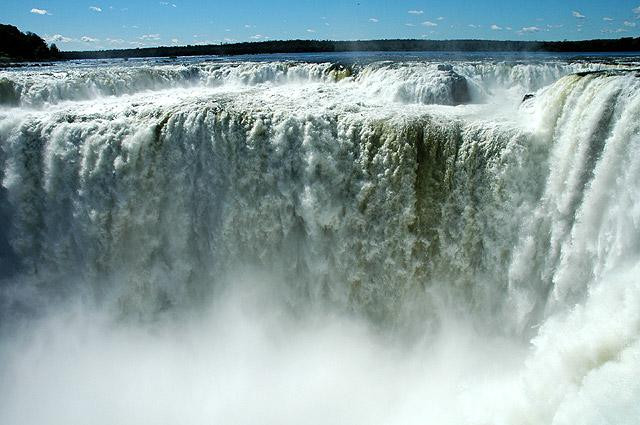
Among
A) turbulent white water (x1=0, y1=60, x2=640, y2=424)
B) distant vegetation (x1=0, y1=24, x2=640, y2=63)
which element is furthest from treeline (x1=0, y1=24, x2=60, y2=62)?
turbulent white water (x1=0, y1=60, x2=640, y2=424)

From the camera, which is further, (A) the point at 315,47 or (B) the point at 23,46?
(A) the point at 315,47

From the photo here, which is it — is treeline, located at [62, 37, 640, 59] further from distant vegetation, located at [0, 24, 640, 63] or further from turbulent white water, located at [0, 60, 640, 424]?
turbulent white water, located at [0, 60, 640, 424]

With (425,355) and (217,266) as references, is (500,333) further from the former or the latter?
(217,266)

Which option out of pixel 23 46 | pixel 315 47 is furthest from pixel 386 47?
pixel 23 46

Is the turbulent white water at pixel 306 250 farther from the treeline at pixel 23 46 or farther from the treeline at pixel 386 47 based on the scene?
the treeline at pixel 23 46

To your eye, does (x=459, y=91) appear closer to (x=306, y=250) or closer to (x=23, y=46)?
(x=306, y=250)

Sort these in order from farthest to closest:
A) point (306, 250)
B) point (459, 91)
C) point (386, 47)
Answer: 1. point (386, 47)
2. point (459, 91)
3. point (306, 250)
